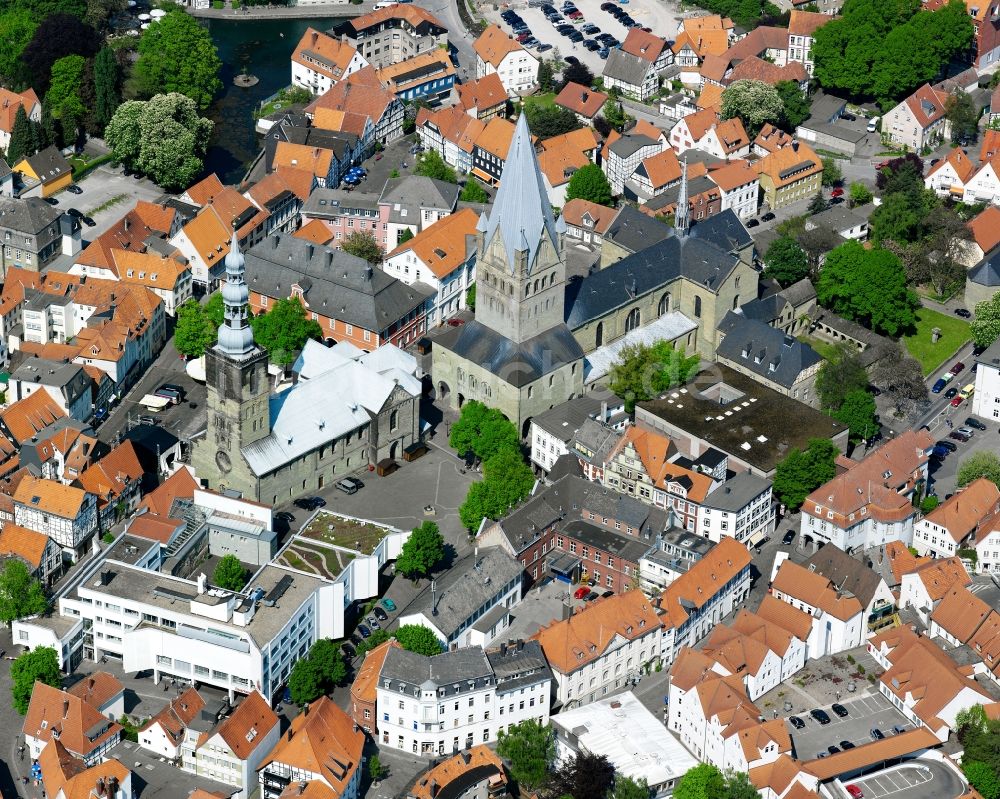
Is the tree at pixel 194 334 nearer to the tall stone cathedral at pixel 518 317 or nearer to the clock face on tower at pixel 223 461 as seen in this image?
the tall stone cathedral at pixel 518 317

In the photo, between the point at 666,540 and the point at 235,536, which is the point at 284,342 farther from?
the point at 666,540

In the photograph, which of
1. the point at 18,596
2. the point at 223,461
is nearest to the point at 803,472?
the point at 223,461

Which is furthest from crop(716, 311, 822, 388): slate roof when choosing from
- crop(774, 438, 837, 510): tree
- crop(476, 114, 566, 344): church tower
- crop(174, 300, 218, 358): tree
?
crop(174, 300, 218, 358): tree

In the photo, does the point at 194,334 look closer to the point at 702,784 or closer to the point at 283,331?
the point at 283,331

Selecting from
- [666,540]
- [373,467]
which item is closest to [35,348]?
[373,467]

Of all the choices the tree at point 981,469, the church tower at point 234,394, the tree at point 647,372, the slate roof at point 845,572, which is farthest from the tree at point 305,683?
the tree at point 981,469
